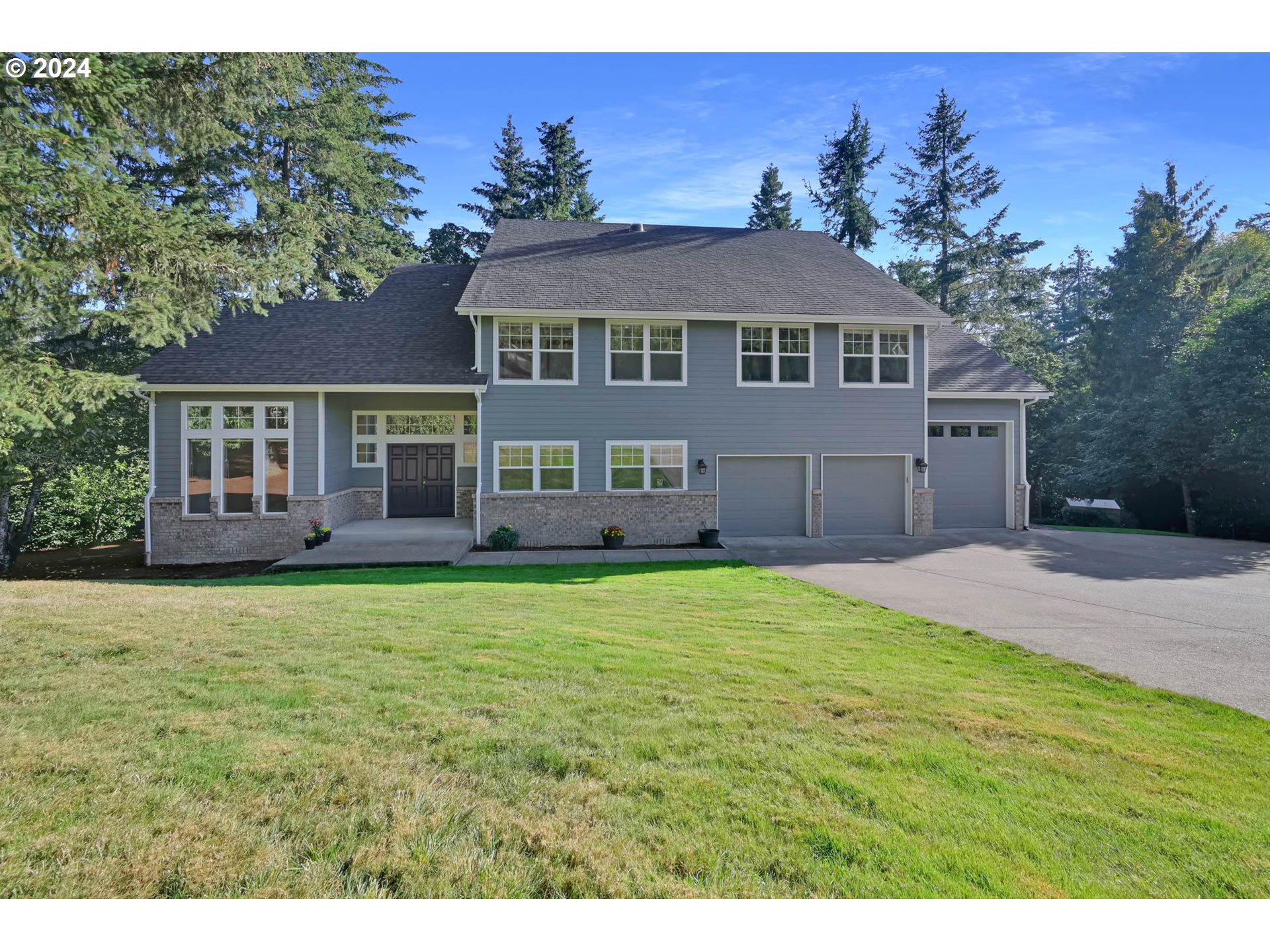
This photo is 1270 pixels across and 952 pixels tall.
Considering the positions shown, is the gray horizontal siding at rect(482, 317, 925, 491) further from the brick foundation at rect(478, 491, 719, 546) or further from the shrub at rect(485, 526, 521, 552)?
the shrub at rect(485, 526, 521, 552)

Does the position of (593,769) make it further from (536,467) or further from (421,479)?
(421,479)

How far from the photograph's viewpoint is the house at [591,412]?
13797 mm

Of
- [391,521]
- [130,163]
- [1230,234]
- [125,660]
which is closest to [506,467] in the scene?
[391,521]

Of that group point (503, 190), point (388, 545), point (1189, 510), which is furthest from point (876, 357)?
point (503, 190)

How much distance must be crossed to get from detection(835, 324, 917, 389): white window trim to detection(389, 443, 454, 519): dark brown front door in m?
10.2

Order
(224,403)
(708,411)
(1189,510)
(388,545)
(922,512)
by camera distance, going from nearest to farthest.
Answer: (388,545) < (224,403) < (708,411) < (922,512) < (1189,510)

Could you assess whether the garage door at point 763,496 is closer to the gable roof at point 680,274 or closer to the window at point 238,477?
the gable roof at point 680,274

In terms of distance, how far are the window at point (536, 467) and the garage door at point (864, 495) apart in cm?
638

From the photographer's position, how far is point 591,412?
1455 cm

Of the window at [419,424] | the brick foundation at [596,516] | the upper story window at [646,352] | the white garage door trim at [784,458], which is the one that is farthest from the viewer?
the window at [419,424]

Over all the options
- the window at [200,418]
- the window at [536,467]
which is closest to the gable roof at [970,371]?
the window at [536,467]

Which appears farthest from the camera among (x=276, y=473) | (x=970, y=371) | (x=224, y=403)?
(x=970, y=371)

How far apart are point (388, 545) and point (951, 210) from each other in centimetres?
2884
